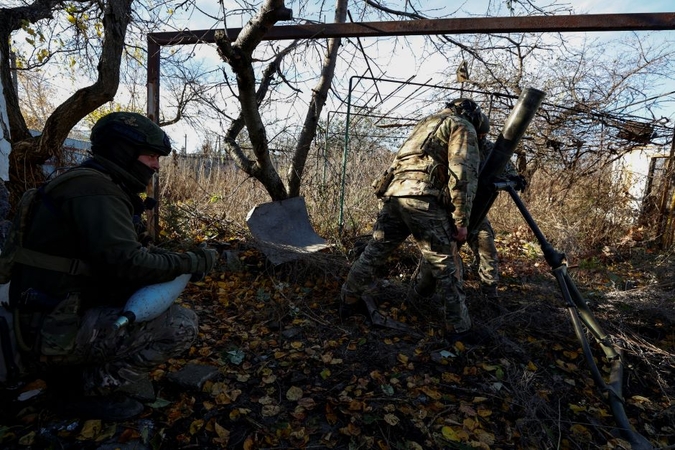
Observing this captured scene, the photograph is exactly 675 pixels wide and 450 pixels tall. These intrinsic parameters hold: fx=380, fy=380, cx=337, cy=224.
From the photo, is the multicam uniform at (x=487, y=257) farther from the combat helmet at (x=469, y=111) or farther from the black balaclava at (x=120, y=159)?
the black balaclava at (x=120, y=159)

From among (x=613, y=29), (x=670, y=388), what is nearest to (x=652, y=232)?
(x=613, y=29)

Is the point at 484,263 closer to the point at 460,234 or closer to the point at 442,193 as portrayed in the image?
the point at 460,234

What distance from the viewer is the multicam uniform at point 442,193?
2844 millimetres

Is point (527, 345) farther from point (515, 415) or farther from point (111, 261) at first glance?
point (111, 261)

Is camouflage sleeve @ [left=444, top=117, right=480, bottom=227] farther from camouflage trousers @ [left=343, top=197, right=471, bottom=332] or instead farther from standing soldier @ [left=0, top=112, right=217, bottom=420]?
standing soldier @ [left=0, top=112, right=217, bottom=420]

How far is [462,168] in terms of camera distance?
110 inches

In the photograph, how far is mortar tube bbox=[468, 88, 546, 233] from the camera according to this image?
2.67 metres

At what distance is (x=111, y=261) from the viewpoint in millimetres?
1687

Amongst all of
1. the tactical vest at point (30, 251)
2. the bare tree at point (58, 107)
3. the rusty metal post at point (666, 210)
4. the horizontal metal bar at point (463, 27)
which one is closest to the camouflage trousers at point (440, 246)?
the horizontal metal bar at point (463, 27)

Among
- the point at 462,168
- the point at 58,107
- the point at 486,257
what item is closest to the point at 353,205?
the point at 486,257

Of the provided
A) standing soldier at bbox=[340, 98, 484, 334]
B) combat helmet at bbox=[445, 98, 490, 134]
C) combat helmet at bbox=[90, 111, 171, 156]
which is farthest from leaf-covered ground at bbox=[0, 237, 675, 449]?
combat helmet at bbox=[445, 98, 490, 134]

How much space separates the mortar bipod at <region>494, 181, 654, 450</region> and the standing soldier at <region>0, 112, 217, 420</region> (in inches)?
90.9

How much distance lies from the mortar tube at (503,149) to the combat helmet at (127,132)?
2.35 meters

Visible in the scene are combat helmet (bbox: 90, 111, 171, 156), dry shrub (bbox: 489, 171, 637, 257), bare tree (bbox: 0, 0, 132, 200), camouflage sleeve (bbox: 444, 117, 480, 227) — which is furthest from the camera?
dry shrub (bbox: 489, 171, 637, 257)
